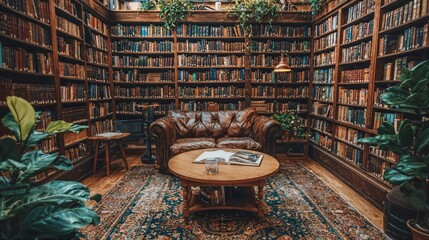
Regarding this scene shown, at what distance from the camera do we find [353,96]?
3158mm

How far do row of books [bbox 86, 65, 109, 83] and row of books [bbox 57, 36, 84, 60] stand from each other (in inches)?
11.5

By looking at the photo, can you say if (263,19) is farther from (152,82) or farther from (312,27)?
(152,82)

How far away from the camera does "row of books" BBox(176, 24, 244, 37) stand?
14.1ft

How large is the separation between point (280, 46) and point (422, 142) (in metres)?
3.23

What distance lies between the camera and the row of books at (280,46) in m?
4.34

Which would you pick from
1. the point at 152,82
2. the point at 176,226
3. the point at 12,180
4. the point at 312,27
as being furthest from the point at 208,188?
the point at 312,27

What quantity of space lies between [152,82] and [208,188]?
275 cm

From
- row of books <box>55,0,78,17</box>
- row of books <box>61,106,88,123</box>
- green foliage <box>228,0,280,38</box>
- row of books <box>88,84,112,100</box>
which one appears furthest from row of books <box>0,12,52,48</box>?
green foliage <box>228,0,280,38</box>

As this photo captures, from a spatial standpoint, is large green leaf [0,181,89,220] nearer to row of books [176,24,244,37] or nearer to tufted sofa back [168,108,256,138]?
tufted sofa back [168,108,256,138]

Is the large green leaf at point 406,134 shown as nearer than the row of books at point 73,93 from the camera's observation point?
Yes

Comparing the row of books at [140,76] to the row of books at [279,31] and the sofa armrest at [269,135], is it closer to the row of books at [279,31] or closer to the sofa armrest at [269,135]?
the row of books at [279,31]

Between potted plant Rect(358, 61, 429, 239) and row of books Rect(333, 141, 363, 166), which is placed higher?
potted plant Rect(358, 61, 429, 239)

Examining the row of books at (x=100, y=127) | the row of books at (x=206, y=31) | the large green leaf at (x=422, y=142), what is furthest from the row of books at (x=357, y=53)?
the row of books at (x=100, y=127)

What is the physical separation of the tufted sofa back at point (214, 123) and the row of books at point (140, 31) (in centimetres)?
149
